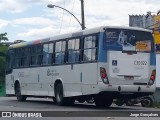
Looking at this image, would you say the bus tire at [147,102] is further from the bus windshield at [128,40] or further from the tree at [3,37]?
the tree at [3,37]

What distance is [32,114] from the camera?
55.7ft

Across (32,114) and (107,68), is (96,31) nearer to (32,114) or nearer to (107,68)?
(107,68)

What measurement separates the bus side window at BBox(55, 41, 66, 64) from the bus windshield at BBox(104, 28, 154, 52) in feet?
10.7

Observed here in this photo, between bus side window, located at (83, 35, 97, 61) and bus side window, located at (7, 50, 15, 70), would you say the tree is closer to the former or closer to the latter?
bus side window, located at (7, 50, 15, 70)

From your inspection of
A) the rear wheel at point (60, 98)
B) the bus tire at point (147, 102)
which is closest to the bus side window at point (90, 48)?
the rear wheel at point (60, 98)

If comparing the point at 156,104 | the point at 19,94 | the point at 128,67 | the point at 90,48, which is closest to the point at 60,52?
the point at 90,48

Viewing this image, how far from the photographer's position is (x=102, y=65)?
68.9 ft

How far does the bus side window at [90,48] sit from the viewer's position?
→ 21.4m

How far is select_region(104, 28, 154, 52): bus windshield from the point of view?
69.7ft

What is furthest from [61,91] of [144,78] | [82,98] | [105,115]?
[105,115]

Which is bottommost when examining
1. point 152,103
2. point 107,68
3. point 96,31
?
point 152,103

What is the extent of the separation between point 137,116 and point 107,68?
3961 millimetres

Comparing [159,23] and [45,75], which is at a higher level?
[159,23]

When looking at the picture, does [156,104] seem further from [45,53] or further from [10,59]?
[10,59]
